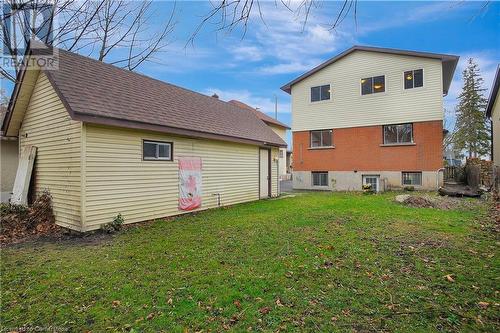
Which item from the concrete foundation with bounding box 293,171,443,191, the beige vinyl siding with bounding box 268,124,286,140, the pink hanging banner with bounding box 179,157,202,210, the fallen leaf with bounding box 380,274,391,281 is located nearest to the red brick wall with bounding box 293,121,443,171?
the concrete foundation with bounding box 293,171,443,191

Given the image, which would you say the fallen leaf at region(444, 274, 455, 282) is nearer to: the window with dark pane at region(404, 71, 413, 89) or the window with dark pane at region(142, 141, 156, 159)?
the window with dark pane at region(142, 141, 156, 159)

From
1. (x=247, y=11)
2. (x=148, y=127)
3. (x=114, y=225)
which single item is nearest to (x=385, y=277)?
(x=247, y=11)

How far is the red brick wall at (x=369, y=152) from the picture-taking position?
14.4 m

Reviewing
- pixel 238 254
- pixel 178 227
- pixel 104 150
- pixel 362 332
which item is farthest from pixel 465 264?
pixel 104 150

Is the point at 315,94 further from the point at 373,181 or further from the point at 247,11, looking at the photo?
→ the point at 247,11

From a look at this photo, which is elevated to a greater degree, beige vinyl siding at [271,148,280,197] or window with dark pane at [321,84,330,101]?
window with dark pane at [321,84,330,101]

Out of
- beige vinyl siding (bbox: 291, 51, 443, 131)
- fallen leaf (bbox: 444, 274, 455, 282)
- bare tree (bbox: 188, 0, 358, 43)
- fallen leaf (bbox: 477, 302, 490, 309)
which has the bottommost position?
fallen leaf (bbox: 477, 302, 490, 309)

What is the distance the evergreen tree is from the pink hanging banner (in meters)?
36.4

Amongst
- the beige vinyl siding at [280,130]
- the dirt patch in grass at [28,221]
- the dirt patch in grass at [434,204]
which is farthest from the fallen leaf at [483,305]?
the beige vinyl siding at [280,130]

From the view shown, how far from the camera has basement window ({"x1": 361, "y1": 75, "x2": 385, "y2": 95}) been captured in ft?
51.4

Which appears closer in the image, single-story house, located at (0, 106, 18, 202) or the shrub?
the shrub

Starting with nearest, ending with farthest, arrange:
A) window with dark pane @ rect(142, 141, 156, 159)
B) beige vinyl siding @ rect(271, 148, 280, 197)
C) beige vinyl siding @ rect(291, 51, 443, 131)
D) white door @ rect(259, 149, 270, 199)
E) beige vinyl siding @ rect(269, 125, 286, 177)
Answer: window with dark pane @ rect(142, 141, 156, 159), white door @ rect(259, 149, 270, 199), beige vinyl siding @ rect(291, 51, 443, 131), beige vinyl siding @ rect(271, 148, 280, 197), beige vinyl siding @ rect(269, 125, 286, 177)

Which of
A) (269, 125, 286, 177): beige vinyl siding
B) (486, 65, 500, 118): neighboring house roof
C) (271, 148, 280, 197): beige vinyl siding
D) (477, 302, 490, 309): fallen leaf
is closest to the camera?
(477, 302, 490, 309): fallen leaf

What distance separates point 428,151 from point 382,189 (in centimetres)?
298
